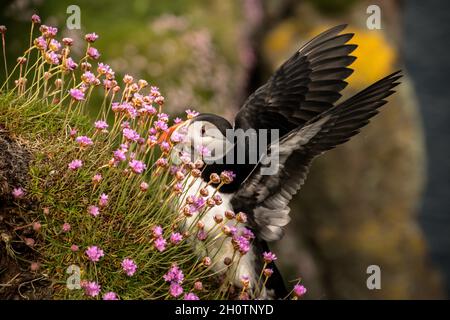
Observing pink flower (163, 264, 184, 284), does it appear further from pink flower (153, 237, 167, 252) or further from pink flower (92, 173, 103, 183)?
pink flower (92, 173, 103, 183)

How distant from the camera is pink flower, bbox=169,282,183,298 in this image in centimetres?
285

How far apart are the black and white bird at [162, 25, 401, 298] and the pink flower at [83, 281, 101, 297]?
62 cm

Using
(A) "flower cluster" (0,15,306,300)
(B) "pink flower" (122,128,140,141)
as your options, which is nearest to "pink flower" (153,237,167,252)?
(A) "flower cluster" (0,15,306,300)

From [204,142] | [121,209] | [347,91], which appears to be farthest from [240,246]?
[347,91]

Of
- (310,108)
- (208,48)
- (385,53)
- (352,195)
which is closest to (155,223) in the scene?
(310,108)

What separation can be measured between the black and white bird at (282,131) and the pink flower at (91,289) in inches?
24.2

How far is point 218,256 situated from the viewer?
10.7ft

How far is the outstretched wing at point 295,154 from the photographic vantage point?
3.03 metres

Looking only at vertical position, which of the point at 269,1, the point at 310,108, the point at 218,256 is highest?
the point at 269,1

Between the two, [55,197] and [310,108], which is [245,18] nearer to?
[310,108]

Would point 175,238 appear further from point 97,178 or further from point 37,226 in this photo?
Answer: point 37,226

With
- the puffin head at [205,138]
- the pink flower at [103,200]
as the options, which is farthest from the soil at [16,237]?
the puffin head at [205,138]

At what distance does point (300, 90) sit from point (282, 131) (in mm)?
238
